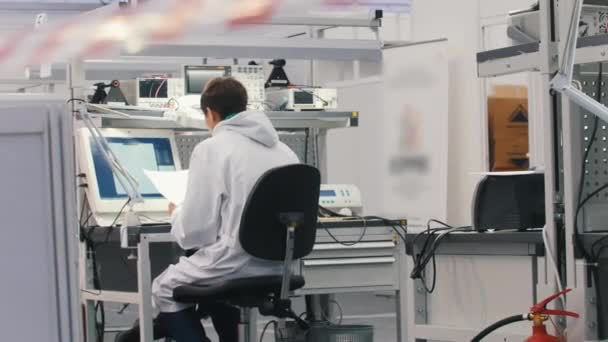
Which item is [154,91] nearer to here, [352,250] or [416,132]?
Result: [352,250]

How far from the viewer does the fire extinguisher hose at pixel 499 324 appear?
201 cm

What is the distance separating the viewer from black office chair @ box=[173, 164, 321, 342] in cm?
294

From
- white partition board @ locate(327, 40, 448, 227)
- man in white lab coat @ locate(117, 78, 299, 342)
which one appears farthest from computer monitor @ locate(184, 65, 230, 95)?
white partition board @ locate(327, 40, 448, 227)

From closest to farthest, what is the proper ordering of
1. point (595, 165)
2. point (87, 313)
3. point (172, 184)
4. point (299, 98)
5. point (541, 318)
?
point (541, 318) → point (595, 165) → point (172, 184) → point (87, 313) → point (299, 98)

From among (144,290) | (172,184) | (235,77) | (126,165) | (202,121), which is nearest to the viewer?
(144,290)

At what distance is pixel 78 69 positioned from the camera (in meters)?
3.87

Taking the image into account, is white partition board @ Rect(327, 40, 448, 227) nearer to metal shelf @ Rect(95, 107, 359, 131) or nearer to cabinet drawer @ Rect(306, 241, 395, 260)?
metal shelf @ Rect(95, 107, 359, 131)

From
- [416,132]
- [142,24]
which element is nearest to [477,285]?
[142,24]

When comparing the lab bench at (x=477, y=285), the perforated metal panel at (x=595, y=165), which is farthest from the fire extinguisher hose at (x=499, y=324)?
the perforated metal panel at (x=595, y=165)

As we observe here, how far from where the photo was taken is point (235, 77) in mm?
4086

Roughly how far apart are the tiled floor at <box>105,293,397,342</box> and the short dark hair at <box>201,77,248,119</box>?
2140mm

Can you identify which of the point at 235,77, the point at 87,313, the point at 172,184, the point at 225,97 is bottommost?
the point at 87,313

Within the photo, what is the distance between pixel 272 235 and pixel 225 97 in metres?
0.62

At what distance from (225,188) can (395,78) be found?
3402 mm
